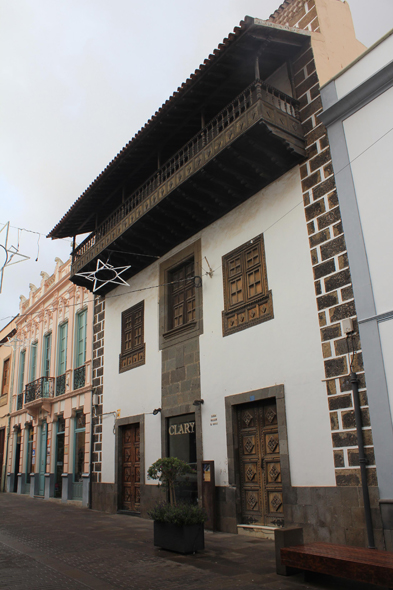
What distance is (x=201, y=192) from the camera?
10914mm

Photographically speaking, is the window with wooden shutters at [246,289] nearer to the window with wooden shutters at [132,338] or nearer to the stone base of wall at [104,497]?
the window with wooden shutters at [132,338]

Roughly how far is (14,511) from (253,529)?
8999 millimetres

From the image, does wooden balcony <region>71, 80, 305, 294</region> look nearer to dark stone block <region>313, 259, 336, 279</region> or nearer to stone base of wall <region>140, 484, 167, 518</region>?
dark stone block <region>313, 259, 336, 279</region>

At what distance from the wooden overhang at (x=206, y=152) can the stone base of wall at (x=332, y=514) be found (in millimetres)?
5957

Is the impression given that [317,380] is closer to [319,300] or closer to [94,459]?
[319,300]

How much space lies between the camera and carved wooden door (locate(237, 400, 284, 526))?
8.99 m

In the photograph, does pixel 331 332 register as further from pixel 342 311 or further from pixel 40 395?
pixel 40 395

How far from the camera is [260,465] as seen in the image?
9.38m

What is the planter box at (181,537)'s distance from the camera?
764cm

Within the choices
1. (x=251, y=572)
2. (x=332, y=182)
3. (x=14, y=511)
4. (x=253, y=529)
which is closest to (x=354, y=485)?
(x=251, y=572)

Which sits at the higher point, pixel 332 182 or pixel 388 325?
pixel 332 182

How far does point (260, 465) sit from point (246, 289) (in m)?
3.49

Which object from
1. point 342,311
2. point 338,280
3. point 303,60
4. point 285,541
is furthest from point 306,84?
point 285,541

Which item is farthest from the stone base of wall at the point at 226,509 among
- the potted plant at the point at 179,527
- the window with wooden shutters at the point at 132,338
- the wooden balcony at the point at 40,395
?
the wooden balcony at the point at 40,395
